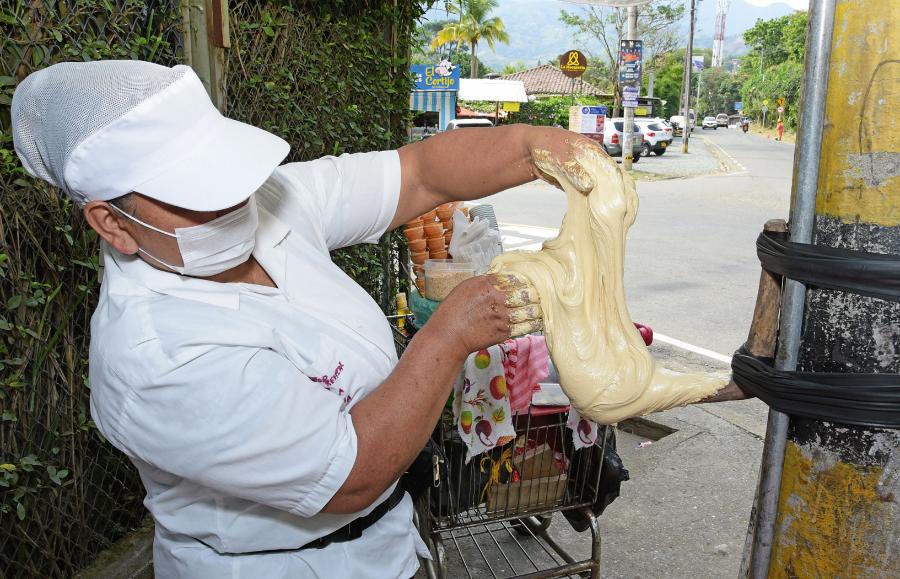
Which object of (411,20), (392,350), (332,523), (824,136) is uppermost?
(411,20)

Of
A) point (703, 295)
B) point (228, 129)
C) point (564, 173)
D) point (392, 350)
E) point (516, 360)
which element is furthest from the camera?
point (703, 295)

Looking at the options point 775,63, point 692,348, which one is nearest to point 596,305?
point 692,348

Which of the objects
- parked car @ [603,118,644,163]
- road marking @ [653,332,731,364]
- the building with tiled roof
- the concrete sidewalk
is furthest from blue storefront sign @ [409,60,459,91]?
the building with tiled roof

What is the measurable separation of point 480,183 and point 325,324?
1.76 ft

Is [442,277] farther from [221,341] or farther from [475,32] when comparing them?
[475,32]

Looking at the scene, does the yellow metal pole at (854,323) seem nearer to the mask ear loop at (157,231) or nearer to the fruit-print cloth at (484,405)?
the mask ear loop at (157,231)

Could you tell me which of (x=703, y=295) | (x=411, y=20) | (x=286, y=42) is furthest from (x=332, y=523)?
(x=703, y=295)

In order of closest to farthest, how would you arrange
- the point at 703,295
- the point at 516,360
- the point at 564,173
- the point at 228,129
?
the point at 228,129 < the point at 564,173 < the point at 516,360 < the point at 703,295

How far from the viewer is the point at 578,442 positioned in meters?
2.48

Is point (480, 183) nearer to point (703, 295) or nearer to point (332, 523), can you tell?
point (332, 523)

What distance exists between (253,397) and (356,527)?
1.72 ft

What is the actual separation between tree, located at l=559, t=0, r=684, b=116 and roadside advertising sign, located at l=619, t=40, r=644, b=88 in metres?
9.38

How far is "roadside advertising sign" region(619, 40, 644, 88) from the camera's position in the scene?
18469mm

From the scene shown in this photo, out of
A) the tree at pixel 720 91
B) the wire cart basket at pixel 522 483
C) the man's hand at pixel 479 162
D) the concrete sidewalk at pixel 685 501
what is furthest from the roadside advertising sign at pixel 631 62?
the tree at pixel 720 91
